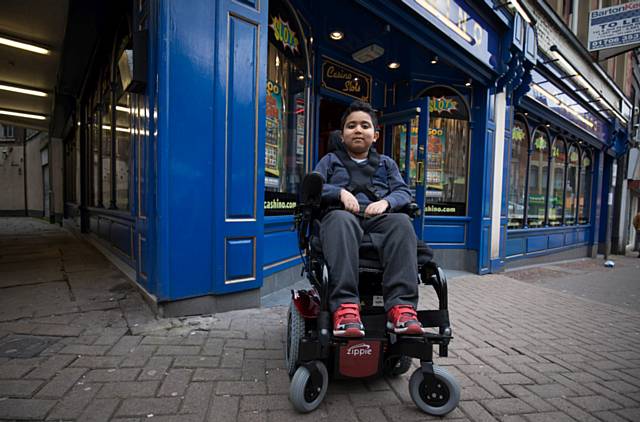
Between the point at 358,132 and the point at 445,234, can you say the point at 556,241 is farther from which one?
the point at 358,132

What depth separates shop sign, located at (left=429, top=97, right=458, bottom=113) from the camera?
6.38 meters

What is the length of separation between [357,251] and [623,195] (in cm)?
1556

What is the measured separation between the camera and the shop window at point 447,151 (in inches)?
251

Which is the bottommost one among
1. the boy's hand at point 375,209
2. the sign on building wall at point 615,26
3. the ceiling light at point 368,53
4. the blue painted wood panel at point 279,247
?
the blue painted wood panel at point 279,247

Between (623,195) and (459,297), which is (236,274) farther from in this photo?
(623,195)

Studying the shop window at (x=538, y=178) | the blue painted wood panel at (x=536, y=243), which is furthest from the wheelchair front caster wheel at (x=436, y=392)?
the shop window at (x=538, y=178)

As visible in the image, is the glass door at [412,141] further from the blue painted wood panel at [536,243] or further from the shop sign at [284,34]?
the blue painted wood panel at [536,243]

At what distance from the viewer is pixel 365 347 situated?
1.74 metres

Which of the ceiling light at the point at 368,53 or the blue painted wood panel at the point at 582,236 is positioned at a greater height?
the ceiling light at the point at 368,53

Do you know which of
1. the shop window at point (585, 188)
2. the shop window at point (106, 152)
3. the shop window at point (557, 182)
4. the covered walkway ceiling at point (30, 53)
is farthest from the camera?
the shop window at point (585, 188)

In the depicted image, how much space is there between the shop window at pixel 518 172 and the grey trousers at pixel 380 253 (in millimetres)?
6998

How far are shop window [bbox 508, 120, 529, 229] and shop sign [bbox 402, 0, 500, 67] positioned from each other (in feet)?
8.68

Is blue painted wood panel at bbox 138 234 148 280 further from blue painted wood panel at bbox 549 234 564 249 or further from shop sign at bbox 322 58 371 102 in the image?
blue painted wood panel at bbox 549 234 564 249

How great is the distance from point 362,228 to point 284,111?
3165 mm
